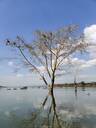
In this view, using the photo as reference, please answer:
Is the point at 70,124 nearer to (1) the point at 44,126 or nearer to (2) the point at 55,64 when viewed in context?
(1) the point at 44,126

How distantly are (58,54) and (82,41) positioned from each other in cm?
348

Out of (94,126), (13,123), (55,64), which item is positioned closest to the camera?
(94,126)

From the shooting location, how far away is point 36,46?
3362 cm

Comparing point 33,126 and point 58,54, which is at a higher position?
point 58,54

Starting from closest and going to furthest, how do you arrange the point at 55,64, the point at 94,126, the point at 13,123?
the point at 94,126
the point at 13,123
the point at 55,64

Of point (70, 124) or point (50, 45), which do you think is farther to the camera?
point (50, 45)

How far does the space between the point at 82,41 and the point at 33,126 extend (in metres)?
25.1

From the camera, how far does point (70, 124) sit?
8883 millimetres

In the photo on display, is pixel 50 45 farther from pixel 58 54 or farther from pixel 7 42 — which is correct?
pixel 7 42

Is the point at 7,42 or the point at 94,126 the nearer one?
the point at 94,126

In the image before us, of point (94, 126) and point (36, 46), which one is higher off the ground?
point (36, 46)

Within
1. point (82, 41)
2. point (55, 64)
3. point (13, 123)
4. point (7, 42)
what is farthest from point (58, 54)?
point (13, 123)

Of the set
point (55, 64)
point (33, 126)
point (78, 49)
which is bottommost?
point (33, 126)

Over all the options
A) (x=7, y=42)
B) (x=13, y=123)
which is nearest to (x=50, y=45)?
(x=7, y=42)
